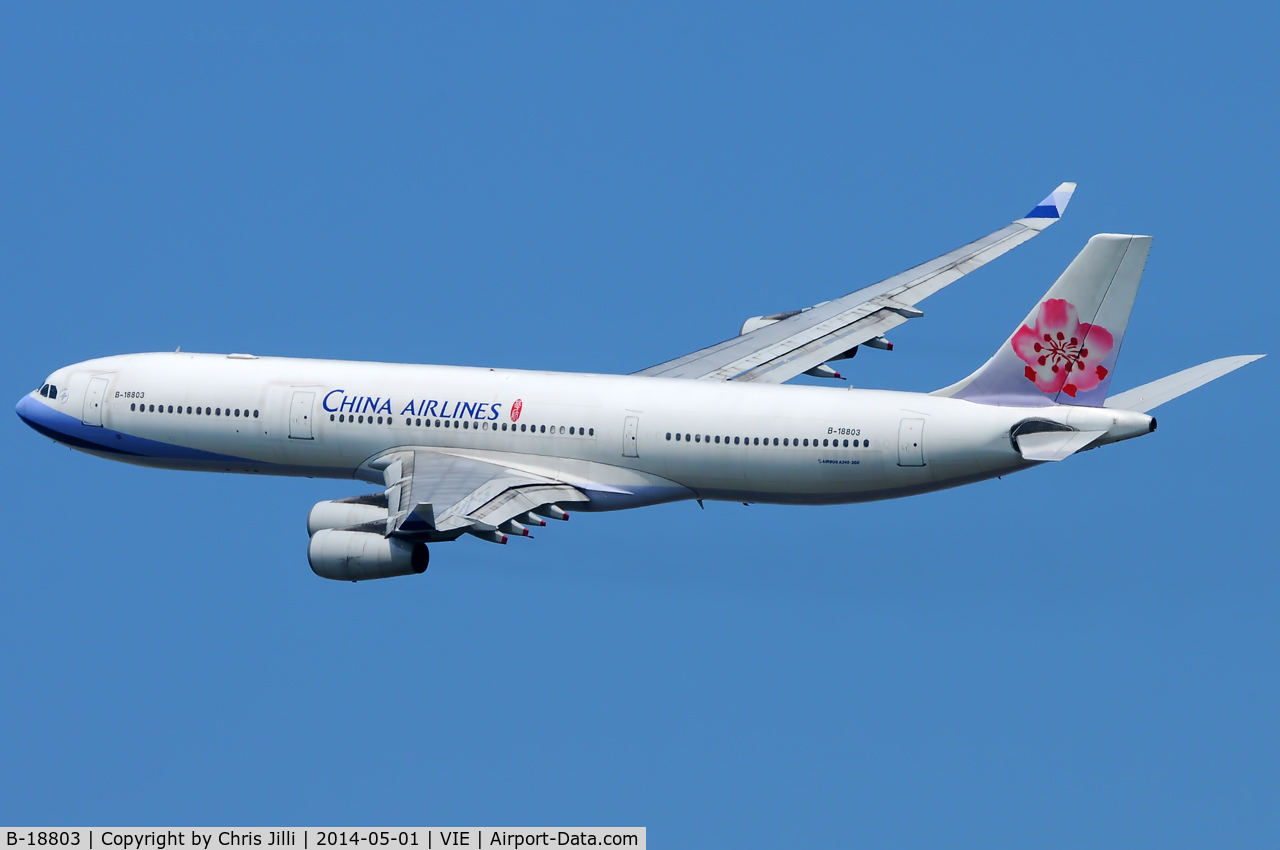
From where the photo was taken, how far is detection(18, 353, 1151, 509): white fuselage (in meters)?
55.5

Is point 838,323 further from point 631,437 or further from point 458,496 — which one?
point 458,496

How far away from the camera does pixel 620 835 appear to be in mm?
46562

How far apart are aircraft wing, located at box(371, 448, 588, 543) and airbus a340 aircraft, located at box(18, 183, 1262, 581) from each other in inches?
2.8

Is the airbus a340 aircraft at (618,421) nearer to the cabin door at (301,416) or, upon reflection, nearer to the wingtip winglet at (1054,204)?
the cabin door at (301,416)

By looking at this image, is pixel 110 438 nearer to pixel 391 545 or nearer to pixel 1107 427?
pixel 391 545

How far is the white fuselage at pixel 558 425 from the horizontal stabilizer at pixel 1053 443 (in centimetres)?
34

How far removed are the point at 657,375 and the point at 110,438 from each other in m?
16.3

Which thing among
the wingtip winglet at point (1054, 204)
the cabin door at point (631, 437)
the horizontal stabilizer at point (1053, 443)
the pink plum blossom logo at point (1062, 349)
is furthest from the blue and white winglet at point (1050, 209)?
the cabin door at point (631, 437)

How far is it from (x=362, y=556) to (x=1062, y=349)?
18785 millimetres

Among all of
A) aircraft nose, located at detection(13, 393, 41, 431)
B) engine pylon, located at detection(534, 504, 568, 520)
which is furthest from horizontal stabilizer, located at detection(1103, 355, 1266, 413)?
aircraft nose, located at detection(13, 393, 41, 431)

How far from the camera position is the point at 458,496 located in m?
55.4

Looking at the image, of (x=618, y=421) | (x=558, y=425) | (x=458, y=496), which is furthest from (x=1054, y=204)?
(x=458, y=496)

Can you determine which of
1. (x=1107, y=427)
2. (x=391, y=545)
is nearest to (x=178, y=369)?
(x=391, y=545)

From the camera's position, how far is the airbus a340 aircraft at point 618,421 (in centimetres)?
5378
